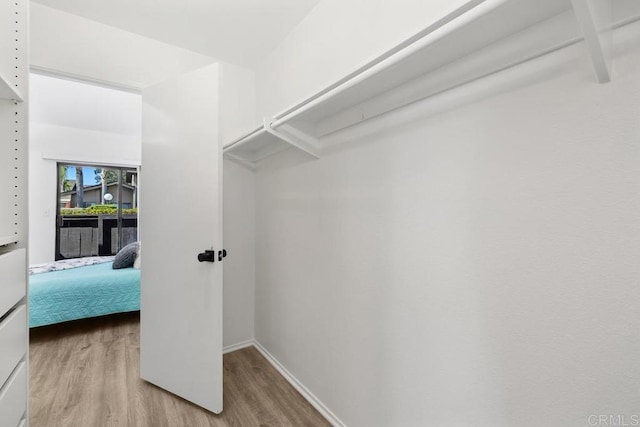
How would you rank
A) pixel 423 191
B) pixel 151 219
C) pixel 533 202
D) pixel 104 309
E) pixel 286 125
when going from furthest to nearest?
pixel 104 309
pixel 151 219
pixel 286 125
pixel 423 191
pixel 533 202

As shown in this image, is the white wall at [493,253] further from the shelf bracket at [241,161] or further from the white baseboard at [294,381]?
the shelf bracket at [241,161]

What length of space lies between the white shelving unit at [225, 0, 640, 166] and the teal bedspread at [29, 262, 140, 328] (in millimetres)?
2904

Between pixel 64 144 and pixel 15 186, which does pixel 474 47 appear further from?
pixel 64 144

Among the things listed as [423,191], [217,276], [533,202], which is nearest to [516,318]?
[533,202]

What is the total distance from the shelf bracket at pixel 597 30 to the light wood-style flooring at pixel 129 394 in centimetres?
187

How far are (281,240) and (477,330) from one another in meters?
1.40

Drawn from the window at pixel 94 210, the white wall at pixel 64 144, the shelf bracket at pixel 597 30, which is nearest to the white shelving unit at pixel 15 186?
the shelf bracket at pixel 597 30

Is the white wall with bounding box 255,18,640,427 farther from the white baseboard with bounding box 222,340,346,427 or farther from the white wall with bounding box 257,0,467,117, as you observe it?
the white wall with bounding box 257,0,467,117

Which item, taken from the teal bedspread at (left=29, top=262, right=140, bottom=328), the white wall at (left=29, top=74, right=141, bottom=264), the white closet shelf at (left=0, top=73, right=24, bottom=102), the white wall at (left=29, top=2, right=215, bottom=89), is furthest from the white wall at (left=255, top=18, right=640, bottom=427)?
the white wall at (left=29, top=74, right=141, bottom=264)

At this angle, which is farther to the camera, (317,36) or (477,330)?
(317,36)

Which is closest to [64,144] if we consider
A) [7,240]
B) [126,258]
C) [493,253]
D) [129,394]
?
[126,258]

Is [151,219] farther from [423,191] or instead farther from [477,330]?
[477,330]

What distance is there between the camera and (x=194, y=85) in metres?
1.70

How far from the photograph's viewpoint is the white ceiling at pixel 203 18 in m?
1.70
